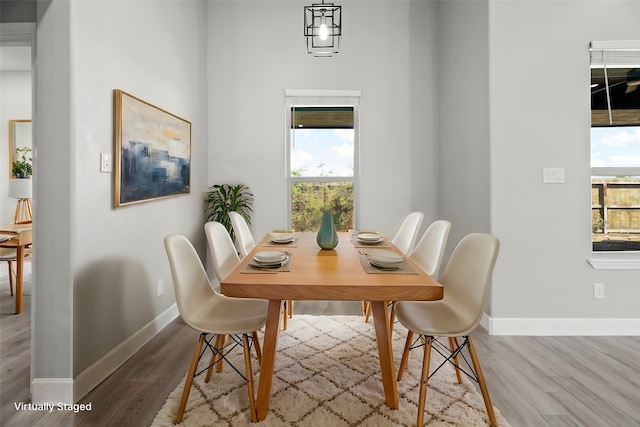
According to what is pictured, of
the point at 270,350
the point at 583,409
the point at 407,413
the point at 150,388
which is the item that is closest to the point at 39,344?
the point at 150,388

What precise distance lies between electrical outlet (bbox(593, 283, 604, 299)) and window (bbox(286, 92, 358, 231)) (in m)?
2.33

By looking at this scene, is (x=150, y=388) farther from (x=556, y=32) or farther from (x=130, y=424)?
(x=556, y=32)

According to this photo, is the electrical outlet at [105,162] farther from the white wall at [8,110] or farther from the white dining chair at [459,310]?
the white wall at [8,110]

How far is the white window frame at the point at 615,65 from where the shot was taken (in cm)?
288

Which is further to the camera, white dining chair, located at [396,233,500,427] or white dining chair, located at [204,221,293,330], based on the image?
white dining chair, located at [204,221,293,330]

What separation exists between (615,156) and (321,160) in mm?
2721

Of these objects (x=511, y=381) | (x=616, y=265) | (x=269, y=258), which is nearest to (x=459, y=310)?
(x=511, y=381)

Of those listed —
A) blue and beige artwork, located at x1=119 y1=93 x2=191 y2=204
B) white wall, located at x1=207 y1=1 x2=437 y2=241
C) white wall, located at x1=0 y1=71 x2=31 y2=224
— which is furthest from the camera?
white wall, located at x1=0 y1=71 x2=31 y2=224

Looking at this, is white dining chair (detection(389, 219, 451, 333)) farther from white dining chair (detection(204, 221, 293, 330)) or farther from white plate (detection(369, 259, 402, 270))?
white dining chair (detection(204, 221, 293, 330))

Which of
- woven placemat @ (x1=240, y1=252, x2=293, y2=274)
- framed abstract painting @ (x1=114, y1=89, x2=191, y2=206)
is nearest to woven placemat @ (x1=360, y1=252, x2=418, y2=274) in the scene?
woven placemat @ (x1=240, y1=252, x2=293, y2=274)

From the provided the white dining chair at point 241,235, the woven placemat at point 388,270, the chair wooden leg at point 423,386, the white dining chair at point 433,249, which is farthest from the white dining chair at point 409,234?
the chair wooden leg at point 423,386

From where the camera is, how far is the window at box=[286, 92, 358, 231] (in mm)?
4207

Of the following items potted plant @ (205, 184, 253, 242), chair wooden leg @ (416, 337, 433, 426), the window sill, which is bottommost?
chair wooden leg @ (416, 337, 433, 426)

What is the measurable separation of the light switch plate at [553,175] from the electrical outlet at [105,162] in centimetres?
315
